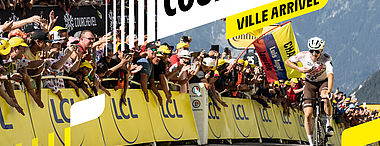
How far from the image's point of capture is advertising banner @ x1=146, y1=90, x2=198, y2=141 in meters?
12.5

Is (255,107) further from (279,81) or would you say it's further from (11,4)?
(11,4)

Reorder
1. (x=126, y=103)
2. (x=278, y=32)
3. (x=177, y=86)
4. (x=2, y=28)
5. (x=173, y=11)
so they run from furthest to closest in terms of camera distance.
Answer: (x=278, y=32)
(x=177, y=86)
(x=126, y=103)
(x=2, y=28)
(x=173, y=11)

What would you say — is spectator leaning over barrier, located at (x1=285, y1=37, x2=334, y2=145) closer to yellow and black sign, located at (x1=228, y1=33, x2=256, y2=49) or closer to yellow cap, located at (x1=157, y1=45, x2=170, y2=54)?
yellow cap, located at (x1=157, y1=45, x2=170, y2=54)

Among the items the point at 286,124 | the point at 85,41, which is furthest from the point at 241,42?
the point at 85,41

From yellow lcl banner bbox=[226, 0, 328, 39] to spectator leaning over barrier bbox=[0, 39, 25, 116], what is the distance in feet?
8.54

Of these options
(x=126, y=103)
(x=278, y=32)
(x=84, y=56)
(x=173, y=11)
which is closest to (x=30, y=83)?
(x=84, y=56)

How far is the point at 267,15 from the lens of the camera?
25.0 feet

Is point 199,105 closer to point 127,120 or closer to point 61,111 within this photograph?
point 127,120

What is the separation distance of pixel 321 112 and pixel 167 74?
2850mm

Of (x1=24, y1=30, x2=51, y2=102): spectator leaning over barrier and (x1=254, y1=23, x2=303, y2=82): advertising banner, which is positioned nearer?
(x1=24, y1=30, x2=51, y2=102): spectator leaning over barrier

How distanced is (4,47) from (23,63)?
603 mm

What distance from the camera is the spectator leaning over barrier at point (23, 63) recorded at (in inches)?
335

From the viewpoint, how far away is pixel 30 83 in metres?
9.00

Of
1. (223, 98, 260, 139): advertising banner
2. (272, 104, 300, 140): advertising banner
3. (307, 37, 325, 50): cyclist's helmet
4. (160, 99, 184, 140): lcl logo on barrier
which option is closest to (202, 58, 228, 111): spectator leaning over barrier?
(160, 99, 184, 140): lcl logo on barrier
